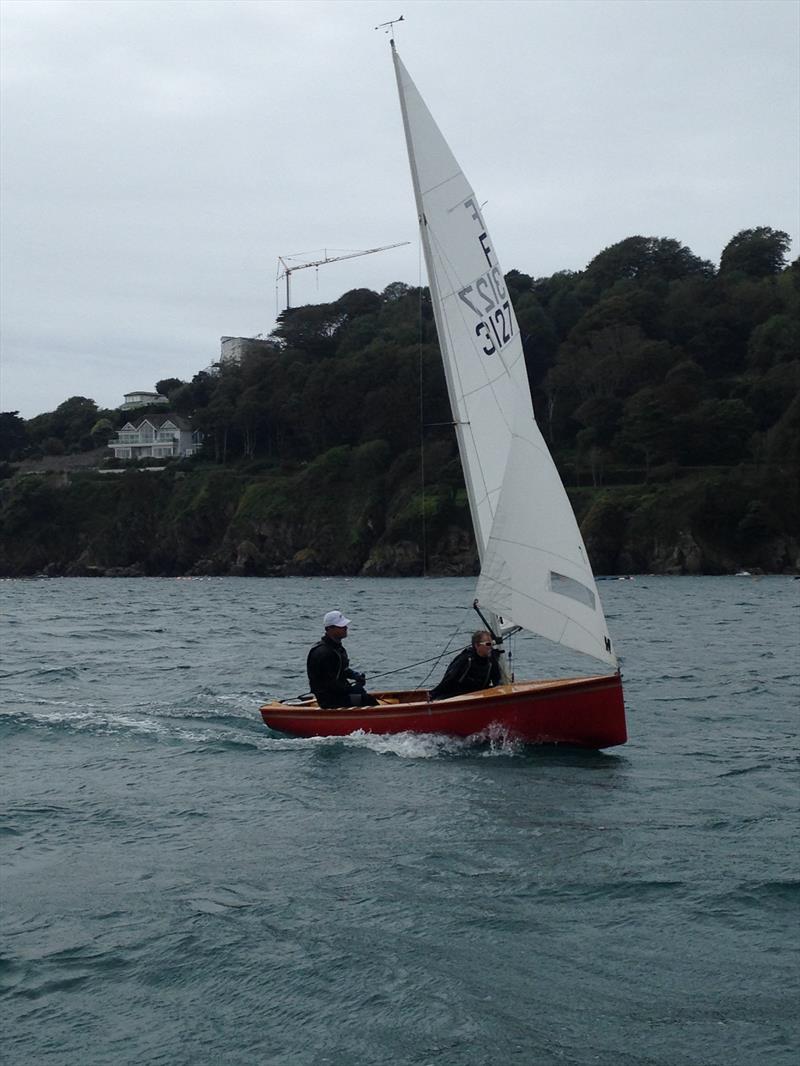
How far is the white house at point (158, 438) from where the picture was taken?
11006 cm

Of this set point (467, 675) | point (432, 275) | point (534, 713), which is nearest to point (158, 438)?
point (432, 275)

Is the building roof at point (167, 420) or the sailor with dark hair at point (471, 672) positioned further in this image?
the building roof at point (167, 420)

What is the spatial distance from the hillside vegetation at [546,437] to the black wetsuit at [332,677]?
53.0 meters

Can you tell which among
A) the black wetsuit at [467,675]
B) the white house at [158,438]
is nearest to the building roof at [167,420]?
the white house at [158,438]

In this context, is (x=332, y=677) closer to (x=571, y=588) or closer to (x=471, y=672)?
(x=471, y=672)

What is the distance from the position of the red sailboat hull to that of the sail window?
2.82 feet

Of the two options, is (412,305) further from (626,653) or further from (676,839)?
(676,839)

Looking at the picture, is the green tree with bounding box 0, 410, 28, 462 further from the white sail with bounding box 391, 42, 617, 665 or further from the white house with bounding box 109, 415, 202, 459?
the white sail with bounding box 391, 42, 617, 665

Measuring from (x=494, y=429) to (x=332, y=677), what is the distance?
10.0 feet

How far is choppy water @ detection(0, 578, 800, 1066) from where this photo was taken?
5.64m

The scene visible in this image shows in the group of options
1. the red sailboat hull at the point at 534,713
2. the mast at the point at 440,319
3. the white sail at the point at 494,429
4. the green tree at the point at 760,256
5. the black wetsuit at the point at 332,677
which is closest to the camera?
the red sailboat hull at the point at 534,713

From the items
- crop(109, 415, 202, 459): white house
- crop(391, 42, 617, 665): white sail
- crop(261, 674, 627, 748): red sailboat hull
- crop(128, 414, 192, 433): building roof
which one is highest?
crop(128, 414, 192, 433): building roof

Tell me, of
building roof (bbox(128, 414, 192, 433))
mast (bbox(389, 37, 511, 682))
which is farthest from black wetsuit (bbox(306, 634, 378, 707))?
building roof (bbox(128, 414, 192, 433))

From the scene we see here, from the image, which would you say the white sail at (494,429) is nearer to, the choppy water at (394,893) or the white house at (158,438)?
the choppy water at (394,893)
